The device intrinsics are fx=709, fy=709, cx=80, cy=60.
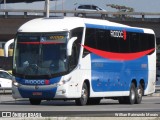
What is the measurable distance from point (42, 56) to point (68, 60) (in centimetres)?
103

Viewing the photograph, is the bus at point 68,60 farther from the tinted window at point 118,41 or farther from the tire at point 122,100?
the tire at point 122,100

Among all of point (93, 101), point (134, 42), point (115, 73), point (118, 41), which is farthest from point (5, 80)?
point (118, 41)

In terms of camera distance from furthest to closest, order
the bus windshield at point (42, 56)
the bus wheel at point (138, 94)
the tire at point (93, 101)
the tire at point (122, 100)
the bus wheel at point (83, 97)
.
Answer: the bus wheel at point (138, 94) → the tire at point (122, 100) → the tire at point (93, 101) → the bus wheel at point (83, 97) → the bus windshield at point (42, 56)

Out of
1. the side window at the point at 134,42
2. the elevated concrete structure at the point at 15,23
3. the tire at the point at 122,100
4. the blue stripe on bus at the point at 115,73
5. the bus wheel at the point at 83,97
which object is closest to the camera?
the bus wheel at the point at 83,97

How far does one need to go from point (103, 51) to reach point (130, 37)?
2.70m

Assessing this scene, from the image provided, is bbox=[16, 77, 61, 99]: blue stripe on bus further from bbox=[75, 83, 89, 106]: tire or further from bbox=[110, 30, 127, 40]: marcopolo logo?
bbox=[110, 30, 127, 40]: marcopolo logo

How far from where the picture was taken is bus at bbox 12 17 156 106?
27.5 metres

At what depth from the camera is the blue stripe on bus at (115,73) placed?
97.1ft

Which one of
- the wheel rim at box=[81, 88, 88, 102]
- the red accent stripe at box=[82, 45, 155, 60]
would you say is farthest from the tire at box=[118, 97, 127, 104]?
the wheel rim at box=[81, 88, 88, 102]

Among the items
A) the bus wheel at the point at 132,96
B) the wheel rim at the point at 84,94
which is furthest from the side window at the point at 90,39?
the bus wheel at the point at 132,96

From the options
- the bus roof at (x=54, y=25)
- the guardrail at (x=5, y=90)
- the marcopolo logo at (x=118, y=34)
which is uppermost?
the bus roof at (x=54, y=25)

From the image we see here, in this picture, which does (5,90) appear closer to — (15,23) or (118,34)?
(118,34)

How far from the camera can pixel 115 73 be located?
31141 mm

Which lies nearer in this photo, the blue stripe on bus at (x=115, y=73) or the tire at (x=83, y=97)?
the tire at (x=83, y=97)
